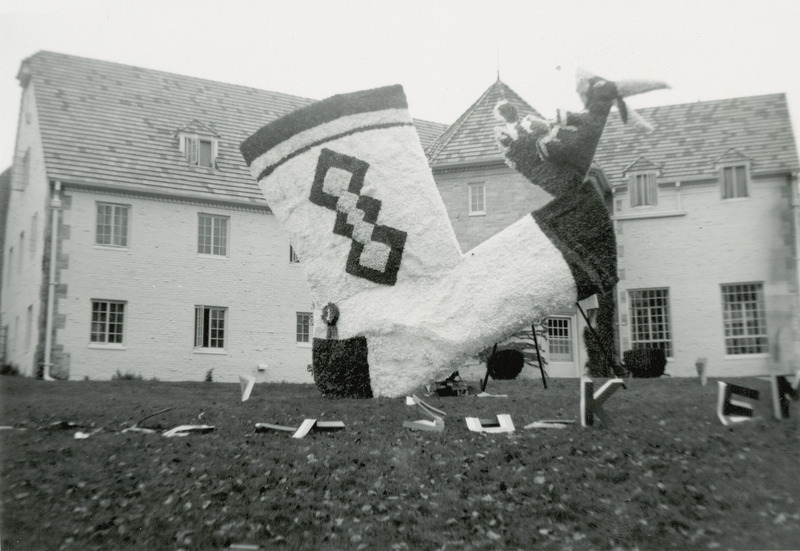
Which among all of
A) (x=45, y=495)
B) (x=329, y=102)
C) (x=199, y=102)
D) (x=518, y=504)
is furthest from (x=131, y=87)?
(x=518, y=504)

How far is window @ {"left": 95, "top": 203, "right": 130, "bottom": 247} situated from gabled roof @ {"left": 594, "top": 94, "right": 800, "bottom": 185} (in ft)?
40.0

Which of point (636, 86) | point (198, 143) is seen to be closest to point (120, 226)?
point (198, 143)

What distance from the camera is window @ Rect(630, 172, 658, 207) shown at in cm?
1123

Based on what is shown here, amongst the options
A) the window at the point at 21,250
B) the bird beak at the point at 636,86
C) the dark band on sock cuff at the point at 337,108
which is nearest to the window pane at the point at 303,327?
the window at the point at 21,250

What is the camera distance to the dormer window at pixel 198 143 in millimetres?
18906

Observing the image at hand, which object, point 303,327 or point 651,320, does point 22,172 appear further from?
point 651,320

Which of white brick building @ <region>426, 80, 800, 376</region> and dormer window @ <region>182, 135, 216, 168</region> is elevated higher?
dormer window @ <region>182, 135, 216, 168</region>

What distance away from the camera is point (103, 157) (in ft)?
60.3

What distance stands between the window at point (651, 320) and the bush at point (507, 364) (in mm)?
4948

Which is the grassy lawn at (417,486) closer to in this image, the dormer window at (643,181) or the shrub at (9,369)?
the dormer window at (643,181)

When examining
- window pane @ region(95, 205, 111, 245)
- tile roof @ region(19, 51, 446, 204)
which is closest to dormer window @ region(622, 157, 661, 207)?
tile roof @ region(19, 51, 446, 204)

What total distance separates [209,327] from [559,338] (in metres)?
8.75

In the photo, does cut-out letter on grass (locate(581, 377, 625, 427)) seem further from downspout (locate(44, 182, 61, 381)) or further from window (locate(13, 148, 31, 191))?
window (locate(13, 148, 31, 191))

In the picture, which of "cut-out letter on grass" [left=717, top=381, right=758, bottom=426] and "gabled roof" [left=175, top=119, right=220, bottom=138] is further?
"gabled roof" [left=175, top=119, right=220, bottom=138]
